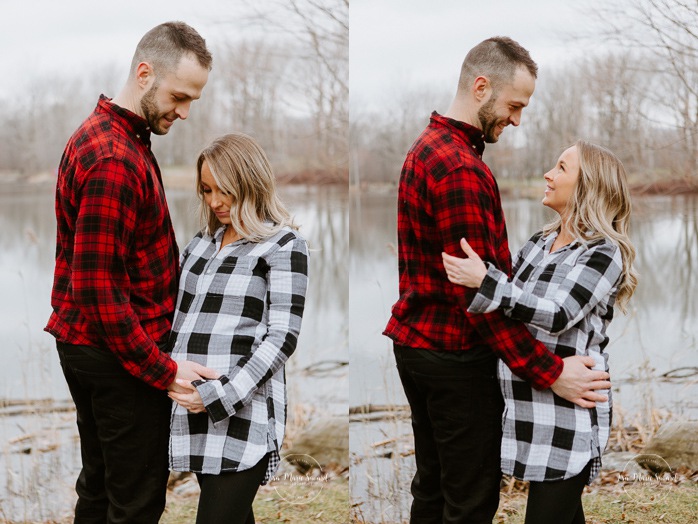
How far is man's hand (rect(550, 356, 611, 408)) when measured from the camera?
188 cm

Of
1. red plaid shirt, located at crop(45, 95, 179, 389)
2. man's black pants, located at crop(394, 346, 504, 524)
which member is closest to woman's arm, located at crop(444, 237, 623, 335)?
man's black pants, located at crop(394, 346, 504, 524)

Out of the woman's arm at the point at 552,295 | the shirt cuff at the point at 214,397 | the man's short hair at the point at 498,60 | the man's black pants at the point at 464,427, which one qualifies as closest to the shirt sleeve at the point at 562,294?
the woman's arm at the point at 552,295

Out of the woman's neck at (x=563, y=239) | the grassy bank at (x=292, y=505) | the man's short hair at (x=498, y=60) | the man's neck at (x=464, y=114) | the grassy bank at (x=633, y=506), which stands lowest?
the grassy bank at (x=292, y=505)

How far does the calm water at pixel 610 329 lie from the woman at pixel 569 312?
4.10 feet

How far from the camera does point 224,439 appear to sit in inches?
74.2

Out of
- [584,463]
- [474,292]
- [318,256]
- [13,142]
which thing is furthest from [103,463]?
[13,142]

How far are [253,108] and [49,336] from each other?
4.35 feet

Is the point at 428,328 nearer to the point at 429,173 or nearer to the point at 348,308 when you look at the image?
the point at 429,173

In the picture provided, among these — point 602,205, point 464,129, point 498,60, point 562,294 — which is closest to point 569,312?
point 562,294

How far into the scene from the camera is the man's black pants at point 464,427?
1961 millimetres

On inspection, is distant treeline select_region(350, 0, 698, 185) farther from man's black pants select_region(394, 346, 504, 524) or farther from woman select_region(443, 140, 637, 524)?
man's black pants select_region(394, 346, 504, 524)

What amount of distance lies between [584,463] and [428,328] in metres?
0.51

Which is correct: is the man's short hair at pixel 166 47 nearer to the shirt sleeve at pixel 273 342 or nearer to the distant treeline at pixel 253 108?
the shirt sleeve at pixel 273 342

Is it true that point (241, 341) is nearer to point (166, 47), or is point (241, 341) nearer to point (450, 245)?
point (450, 245)
